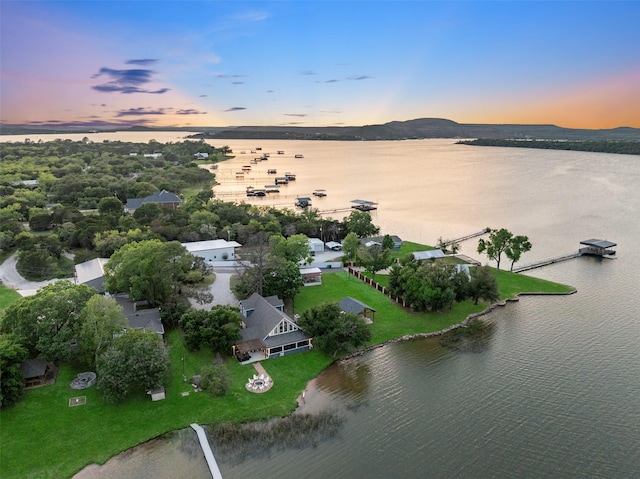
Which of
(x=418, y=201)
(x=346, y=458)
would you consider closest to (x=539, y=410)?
(x=346, y=458)

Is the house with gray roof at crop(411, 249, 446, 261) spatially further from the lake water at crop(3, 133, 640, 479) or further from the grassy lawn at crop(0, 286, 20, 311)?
the grassy lawn at crop(0, 286, 20, 311)

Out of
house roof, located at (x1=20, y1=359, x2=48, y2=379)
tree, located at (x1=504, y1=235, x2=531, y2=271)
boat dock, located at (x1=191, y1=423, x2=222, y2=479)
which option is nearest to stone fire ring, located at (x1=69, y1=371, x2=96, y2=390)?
house roof, located at (x1=20, y1=359, x2=48, y2=379)

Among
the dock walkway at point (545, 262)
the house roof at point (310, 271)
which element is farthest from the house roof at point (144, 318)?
the dock walkway at point (545, 262)

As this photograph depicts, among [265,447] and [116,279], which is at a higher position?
[116,279]

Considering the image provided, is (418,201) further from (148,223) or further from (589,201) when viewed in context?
(148,223)

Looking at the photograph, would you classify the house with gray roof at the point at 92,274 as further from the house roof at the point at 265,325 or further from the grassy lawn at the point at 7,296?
the house roof at the point at 265,325

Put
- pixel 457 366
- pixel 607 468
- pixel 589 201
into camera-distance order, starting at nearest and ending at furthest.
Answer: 1. pixel 607 468
2. pixel 457 366
3. pixel 589 201

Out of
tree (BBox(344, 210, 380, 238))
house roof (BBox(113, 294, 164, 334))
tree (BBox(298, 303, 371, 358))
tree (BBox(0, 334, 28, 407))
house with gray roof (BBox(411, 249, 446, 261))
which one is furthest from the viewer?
tree (BBox(344, 210, 380, 238))
